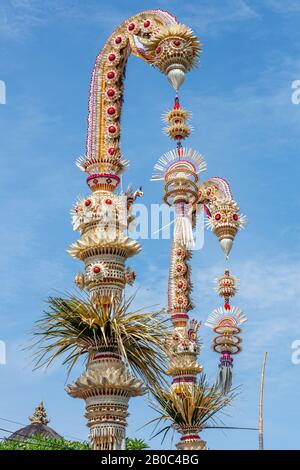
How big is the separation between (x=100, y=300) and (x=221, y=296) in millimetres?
18873

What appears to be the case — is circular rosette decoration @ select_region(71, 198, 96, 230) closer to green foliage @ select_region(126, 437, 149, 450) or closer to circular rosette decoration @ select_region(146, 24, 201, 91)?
circular rosette decoration @ select_region(146, 24, 201, 91)

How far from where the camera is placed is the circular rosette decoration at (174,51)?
63.5 ft

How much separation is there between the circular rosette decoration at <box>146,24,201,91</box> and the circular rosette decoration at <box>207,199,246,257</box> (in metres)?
15.2

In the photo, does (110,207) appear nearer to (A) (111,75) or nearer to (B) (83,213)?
(B) (83,213)

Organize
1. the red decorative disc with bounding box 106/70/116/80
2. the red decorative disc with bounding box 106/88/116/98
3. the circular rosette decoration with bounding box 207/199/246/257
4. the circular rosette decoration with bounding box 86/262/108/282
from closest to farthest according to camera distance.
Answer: the circular rosette decoration with bounding box 86/262/108/282 → the red decorative disc with bounding box 106/88/116/98 → the red decorative disc with bounding box 106/70/116/80 → the circular rosette decoration with bounding box 207/199/246/257

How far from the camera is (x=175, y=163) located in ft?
102

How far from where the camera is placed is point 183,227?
31250 millimetres

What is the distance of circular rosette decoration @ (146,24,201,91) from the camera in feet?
63.5

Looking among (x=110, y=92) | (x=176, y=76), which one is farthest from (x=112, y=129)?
(x=176, y=76)

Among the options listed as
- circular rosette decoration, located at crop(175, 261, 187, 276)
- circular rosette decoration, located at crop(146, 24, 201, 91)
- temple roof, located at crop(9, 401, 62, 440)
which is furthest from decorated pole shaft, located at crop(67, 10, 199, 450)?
temple roof, located at crop(9, 401, 62, 440)

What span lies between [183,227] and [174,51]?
12.5 m

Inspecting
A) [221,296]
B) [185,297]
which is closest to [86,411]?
[185,297]

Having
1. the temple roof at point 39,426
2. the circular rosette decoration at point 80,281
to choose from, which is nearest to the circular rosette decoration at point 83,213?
the circular rosette decoration at point 80,281
